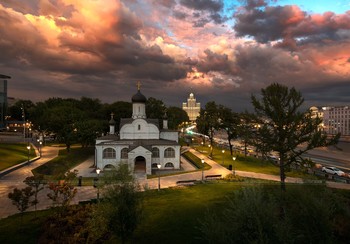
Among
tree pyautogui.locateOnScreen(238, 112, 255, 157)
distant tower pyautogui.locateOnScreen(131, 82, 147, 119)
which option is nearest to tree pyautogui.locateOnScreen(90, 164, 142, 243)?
tree pyautogui.locateOnScreen(238, 112, 255, 157)

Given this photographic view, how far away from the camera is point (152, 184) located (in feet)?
101

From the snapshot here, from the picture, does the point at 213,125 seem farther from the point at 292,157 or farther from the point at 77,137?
the point at 292,157

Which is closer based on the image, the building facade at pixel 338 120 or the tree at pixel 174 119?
the tree at pixel 174 119

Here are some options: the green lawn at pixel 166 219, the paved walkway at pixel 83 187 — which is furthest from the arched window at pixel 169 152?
the green lawn at pixel 166 219

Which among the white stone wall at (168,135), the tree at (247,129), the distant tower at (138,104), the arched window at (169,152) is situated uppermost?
the distant tower at (138,104)

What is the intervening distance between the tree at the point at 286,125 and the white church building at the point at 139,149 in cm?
2290

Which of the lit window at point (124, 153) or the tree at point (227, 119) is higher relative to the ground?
the tree at point (227, 119)

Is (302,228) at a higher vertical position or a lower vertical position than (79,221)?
higher

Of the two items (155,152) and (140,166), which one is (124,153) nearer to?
(140,166)

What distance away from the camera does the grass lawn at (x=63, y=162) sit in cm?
3867

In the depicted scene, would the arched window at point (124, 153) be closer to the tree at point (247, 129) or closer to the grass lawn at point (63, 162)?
the grass lawn at point (63, 162)

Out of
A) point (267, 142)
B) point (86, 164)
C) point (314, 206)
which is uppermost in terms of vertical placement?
point (267, 142)

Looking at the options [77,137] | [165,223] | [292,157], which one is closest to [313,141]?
[292,157]

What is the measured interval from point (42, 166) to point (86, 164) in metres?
9.20
